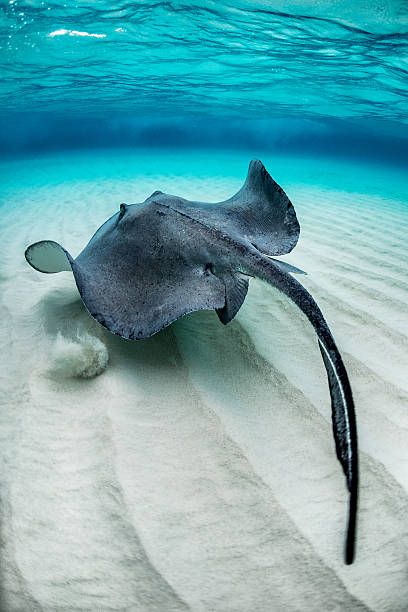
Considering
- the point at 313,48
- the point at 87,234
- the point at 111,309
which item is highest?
the point at 313,48

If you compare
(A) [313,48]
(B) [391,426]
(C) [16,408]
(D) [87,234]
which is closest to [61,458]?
(C) [16,408]

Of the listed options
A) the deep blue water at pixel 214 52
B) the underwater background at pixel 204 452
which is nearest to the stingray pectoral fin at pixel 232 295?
the underwater background at pixel 204 452

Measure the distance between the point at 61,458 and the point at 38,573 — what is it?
1.74ft

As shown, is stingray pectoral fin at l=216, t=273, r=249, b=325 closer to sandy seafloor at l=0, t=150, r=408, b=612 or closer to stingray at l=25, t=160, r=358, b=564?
stingray at l=25, t=160, r=358, b=564

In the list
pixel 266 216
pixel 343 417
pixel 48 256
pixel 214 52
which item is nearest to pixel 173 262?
pixel 48 256

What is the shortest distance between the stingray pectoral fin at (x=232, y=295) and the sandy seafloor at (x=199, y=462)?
0.45m

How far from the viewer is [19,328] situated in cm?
284

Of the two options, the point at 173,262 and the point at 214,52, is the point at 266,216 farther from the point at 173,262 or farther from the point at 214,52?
the point at 214,52

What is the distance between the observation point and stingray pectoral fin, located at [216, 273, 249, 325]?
2141 mm

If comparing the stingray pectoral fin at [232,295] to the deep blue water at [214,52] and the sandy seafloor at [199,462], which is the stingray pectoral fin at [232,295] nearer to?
the sandy seafloor at [199,462]

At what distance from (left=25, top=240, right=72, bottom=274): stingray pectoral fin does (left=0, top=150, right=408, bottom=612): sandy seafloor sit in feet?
1.62

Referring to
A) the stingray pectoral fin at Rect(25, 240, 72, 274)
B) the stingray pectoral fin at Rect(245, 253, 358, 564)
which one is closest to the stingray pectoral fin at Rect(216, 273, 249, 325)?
the stingray pectoral fin at Rect(245, 253, 358, 564)

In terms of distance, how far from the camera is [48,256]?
Answer: 246cm

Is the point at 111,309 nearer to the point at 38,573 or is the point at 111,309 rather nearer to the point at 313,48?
the point at 38,573
